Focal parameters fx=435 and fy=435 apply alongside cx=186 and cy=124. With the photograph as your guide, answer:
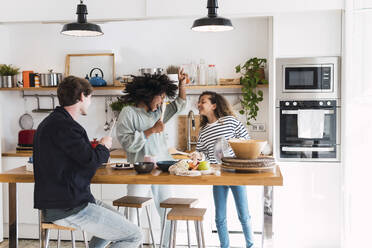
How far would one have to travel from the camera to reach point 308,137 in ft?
13.3

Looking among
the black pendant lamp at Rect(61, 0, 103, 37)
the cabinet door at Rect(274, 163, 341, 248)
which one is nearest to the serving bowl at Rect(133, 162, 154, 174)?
the black pendant lamp at Rect(61, 0, 103, 37)

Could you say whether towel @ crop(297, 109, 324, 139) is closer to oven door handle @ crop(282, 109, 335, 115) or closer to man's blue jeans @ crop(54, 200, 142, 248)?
oven door handle @ crop(282, 109, 335, 115)

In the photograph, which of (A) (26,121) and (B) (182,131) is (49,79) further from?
(B) (182,131)

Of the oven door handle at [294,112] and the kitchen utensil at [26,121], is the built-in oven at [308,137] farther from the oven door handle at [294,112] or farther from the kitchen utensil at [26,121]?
the kitchen utensil at [26,121]

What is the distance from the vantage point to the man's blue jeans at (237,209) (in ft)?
11.3

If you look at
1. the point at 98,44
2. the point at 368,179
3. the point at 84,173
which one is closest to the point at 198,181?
the point at 84,173

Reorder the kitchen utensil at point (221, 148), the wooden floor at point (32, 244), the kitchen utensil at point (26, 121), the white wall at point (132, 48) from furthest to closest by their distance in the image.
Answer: the kitchen utensil at point (26, 121) → the white wall at point (132, 48) → the wooden floor at point (32, 244) → the kitchen utensil at point (221, 148)

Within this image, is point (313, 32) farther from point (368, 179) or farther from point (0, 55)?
point (0, 55)

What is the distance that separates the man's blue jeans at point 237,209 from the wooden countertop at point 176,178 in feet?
2.29

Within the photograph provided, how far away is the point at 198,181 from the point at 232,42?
8.61 ft

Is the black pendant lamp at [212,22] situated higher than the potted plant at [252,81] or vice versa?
the black pendant lamp at [212,22]

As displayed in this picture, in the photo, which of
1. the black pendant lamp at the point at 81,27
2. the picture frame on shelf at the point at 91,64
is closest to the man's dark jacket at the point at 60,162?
the black pendant lamp at the point at 81,27

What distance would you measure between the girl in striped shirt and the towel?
65 cm

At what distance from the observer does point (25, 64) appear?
5.19 meters
